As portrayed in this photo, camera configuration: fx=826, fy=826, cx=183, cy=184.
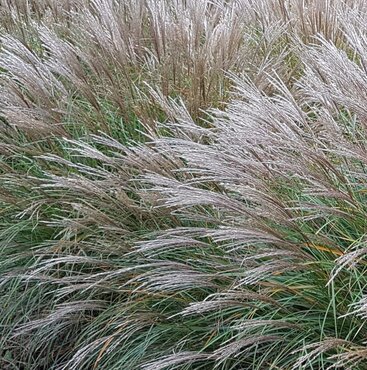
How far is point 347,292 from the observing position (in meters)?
2.62

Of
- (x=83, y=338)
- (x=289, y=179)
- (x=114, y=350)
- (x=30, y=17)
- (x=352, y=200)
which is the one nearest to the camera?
(x=352, y=200)

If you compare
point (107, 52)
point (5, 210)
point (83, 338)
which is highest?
point (107, 52)

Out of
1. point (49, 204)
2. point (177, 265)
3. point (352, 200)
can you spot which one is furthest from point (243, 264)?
point (49, 204)

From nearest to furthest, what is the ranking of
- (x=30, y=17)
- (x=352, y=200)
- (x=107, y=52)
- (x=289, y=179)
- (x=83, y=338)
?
(x=352, y=200) < (x=289, y=179) < (x=83, y=338) < (x=107, y=52) < (x=30, y=17)

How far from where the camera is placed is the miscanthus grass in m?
2.55

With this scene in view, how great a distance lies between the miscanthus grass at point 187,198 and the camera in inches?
101

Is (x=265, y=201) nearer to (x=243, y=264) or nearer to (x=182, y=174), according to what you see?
(x=243, y=264)

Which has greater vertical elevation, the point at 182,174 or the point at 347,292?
the point at 182,174

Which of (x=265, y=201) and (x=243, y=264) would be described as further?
(x=243, y=264)

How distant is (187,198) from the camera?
2539 millimetres

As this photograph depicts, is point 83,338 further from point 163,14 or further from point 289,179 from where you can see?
point 163,14

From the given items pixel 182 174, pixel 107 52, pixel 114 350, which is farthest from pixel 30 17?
pixel 114 350

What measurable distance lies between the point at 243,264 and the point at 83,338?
2.64 feet

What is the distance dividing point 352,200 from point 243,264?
0.49m
